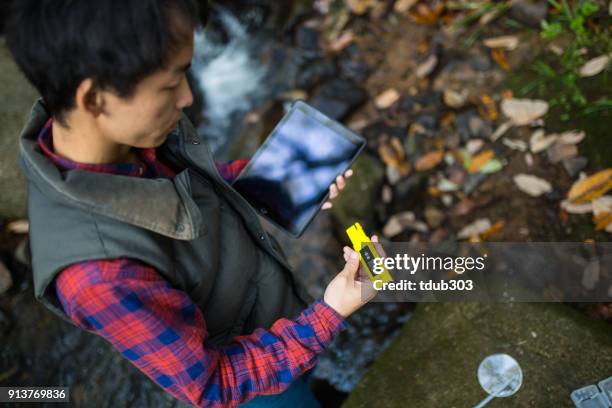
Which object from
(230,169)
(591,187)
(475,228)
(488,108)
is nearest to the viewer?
(230,169)

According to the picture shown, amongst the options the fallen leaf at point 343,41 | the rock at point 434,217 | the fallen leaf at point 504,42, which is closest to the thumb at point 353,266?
the rock at point 434,217

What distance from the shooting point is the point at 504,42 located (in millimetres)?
3529

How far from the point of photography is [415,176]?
333cm

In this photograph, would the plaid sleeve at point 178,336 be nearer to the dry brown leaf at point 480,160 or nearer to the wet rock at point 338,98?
the dry brown leaf at point 480,160

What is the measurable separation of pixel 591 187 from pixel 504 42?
1.29 m

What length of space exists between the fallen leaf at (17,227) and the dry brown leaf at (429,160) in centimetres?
256

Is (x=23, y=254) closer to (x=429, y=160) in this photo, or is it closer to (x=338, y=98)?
(x=338, y=98)

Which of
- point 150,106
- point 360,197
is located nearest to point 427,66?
point 360,197

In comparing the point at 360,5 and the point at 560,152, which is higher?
the point at 360,5

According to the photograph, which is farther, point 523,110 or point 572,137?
point 523,110

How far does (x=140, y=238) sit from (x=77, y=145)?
0.99ft

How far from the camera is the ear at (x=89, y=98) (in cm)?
117

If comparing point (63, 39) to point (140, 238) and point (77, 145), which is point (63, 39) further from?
point (140, 238)

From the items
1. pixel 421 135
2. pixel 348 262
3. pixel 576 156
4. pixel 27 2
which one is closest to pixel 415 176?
pixel 421 135
